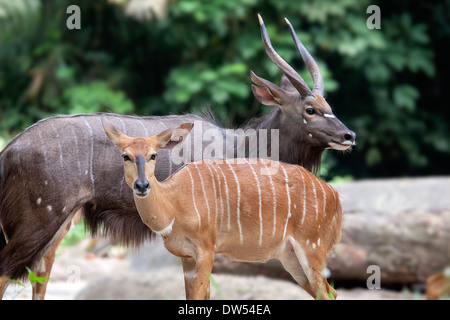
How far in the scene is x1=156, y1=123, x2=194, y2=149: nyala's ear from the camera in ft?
9.49

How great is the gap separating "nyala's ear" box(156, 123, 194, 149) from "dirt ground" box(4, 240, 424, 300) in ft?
6.24

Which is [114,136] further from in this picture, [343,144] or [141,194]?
[343,144]

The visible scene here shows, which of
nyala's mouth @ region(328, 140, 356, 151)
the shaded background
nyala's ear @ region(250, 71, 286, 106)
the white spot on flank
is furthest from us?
the shaded background

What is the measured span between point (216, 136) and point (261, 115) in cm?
34

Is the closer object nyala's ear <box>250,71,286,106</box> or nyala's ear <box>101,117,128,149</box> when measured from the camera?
nyala's ear <box>101,117,128,149</box>

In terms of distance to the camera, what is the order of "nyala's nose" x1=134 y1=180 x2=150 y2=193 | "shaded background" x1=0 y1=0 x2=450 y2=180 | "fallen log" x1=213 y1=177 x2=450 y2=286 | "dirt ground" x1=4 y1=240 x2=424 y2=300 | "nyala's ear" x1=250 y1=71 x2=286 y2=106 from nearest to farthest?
"nyala's nose" x1=134 y1=180 x2=150 y2=193 → "nyala's ear" x1=250 y1=71 x2=286 y2=106 → "dirt ground" x1=4 y1=240 x2=424 y2=300 → "fallen log" x1=213 y1=177 x2=450 y2=286 → "shaded background" x1=0 y1=0 x2=450 y2=180

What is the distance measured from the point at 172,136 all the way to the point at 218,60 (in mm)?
7139

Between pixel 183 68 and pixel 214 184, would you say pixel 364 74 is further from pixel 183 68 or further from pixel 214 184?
pixel 214 184

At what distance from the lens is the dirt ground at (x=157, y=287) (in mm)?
5234

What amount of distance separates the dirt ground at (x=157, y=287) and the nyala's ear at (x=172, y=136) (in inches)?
74.9

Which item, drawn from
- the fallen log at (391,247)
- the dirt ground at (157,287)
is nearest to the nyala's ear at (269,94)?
the dirt ground at (157,287)

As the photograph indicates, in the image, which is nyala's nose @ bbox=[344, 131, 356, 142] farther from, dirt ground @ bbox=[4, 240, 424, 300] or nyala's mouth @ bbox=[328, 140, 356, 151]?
dirt ground @ bbox=[4, 240, 424, 300]

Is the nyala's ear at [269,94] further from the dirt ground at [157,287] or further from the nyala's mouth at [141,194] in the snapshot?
the dirt ground at [157,287]

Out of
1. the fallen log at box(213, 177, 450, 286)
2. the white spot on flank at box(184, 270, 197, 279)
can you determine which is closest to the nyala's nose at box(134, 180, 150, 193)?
the white spot on flank at box(184, 270, 197, 279)
